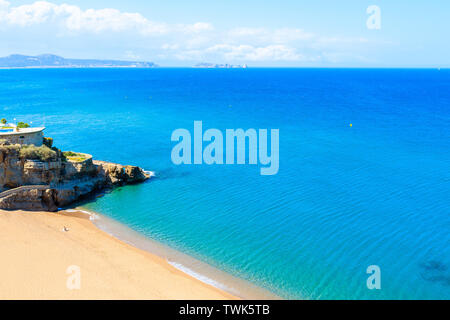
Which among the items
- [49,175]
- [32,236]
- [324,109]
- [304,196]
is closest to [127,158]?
[49,175]

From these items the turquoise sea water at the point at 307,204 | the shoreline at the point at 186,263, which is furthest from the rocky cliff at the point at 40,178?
the shoreline at the point at 186,263

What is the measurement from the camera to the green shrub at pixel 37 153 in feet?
102

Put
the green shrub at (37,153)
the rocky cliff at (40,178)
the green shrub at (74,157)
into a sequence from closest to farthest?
the rocky cliff at (40,178) < the green shrub at (37,153) < the green shrub at (74,157)

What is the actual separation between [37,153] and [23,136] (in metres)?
2.47

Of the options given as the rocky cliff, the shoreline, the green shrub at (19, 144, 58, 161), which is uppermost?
the green shrub at (19, 144, 58, 161)

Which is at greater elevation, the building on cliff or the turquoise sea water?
the building on cliff

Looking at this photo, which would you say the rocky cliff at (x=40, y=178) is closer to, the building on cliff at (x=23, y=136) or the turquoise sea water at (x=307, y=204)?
the building on cliff at (x=23, y=136)

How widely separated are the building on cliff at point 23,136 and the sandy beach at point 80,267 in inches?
277

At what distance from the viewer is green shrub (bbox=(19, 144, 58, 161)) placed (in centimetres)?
3111

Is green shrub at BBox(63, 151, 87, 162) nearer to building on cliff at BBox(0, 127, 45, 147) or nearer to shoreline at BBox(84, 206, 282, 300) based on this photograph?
building on cliff at BBox(0, 127, 45, 147)

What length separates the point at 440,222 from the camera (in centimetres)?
2944

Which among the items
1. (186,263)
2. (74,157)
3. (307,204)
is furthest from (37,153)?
(307,204)

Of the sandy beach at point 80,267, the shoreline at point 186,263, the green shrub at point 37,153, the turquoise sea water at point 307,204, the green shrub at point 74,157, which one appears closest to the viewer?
the sandy beach at point 80,267

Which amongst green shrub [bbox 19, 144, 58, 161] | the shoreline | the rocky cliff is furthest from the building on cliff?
the shoreline
